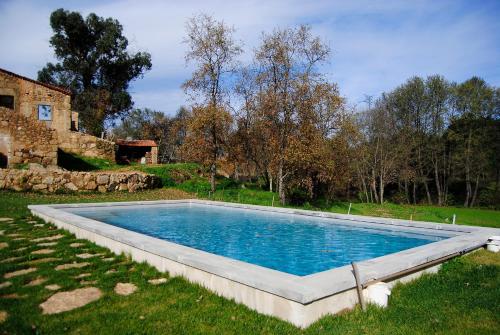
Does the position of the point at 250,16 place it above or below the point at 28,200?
above

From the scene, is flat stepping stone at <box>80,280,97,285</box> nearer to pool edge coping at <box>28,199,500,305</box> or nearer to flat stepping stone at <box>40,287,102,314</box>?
flat stepping stone at <box>40,287,102,314</box>

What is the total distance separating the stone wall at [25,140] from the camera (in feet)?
60.0

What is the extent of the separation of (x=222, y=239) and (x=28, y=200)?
867 centimetres

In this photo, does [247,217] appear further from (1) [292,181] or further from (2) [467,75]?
(2) [467,75]

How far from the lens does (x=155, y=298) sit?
15.4 feet

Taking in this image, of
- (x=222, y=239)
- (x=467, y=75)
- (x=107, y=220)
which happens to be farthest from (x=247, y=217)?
(x=467, y=75)

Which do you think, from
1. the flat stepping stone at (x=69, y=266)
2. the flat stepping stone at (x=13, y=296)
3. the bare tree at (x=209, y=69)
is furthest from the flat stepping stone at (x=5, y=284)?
the bare tree at (x=209, y=69)

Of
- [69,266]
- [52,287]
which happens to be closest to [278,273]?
[52,287]

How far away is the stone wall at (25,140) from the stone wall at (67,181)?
1190 millimetres

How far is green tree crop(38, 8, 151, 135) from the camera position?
34.7 metres

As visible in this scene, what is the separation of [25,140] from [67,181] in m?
3.72

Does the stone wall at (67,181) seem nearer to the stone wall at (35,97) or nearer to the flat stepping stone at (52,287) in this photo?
the stone wall at (35,97)

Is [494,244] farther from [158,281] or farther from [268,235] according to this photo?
[158,281]

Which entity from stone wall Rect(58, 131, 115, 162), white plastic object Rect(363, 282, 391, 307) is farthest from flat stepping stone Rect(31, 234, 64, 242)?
stone wall Rect(58, 131, 115, 162)
